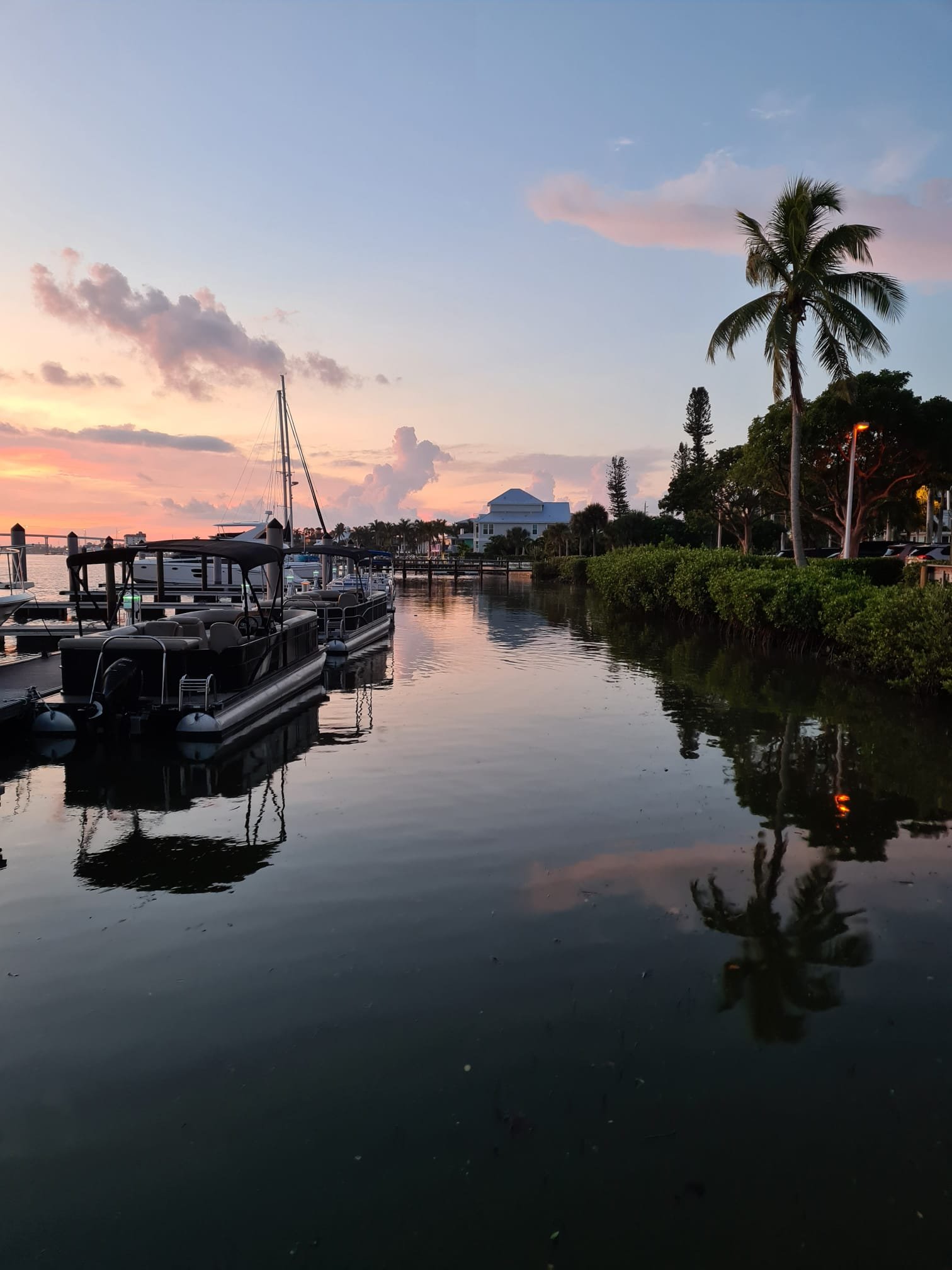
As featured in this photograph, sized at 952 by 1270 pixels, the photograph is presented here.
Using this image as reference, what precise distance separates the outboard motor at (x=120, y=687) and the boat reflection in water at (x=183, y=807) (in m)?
0.72

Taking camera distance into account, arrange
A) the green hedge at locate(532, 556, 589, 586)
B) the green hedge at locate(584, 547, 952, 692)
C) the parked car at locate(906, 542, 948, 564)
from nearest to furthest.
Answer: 1. the green hedge at locate(584, 547, 952, 692)
2. the parked car at locate(906, 542, 948, 564)
3. the green hedge at locate(532, 556, 589, 586)

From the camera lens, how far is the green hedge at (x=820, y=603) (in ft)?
55.2

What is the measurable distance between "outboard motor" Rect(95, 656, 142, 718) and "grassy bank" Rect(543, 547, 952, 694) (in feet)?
48.1

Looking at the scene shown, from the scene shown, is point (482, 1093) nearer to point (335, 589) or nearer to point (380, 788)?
point (380, 788)

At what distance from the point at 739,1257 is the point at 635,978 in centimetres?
237

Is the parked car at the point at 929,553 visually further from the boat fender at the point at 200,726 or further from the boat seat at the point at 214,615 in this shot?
the boat fender at the point at 200,726

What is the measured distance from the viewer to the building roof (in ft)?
535

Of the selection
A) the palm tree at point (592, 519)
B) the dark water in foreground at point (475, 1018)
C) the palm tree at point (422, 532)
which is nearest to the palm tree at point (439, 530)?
the palm tree at point (422, 532)

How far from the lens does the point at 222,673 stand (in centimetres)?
1416

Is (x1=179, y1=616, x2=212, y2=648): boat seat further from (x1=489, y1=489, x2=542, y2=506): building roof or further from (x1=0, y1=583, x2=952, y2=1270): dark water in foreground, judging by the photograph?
(x1=489, y1=489, x2=542, y2=506): building roof

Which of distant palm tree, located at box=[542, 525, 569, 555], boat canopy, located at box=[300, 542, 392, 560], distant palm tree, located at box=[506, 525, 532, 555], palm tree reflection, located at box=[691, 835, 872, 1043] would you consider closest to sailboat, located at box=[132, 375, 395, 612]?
boat canopy, located at box=[300, 542, 392, 560]

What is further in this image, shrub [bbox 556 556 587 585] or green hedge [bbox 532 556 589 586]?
green hedge [bbox 532 556 589 586]

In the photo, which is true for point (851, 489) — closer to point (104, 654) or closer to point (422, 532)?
point (104, 654)

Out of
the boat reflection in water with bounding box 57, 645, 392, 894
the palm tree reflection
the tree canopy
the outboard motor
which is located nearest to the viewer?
the palm tree reflection
